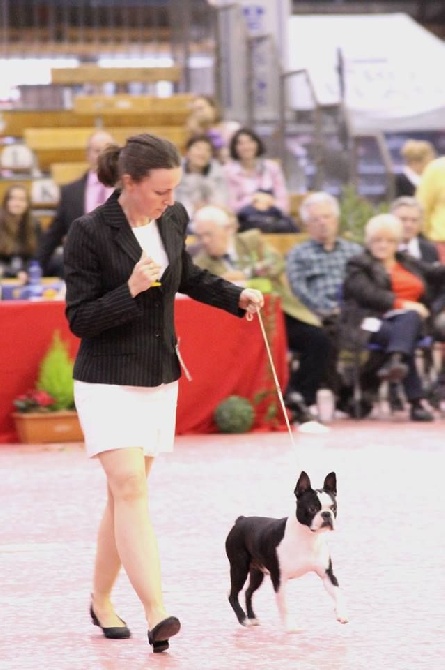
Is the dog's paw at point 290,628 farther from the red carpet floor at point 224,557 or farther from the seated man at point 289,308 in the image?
the seated man at point 289,308

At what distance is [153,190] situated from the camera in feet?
13.8

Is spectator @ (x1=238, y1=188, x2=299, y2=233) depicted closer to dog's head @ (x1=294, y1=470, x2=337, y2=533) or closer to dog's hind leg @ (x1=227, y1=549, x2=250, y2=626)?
dog's hind leg @ (x1=227, y1=549, x2=250, y2=626)

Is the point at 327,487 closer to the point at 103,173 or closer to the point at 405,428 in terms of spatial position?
the point at 103,173

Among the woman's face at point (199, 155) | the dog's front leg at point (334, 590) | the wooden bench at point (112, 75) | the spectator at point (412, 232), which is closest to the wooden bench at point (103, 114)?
the wooden bench at point (112, 75)

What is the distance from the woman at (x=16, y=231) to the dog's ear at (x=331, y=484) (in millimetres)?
6612

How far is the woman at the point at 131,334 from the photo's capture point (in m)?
4.21

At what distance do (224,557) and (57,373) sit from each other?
11.6 feet

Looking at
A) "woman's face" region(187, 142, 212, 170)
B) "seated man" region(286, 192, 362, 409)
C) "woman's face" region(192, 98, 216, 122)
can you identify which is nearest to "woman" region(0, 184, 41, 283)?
"woman's face" region(187, 142, 212, 170)

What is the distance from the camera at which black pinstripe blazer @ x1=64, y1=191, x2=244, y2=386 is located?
425 centimetres

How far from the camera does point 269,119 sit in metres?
14.7

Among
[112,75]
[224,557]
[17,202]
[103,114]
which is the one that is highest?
[112,75]

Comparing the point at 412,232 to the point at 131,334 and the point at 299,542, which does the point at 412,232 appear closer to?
the point at 299,542

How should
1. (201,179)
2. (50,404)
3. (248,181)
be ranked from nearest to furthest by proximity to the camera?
1. (50,404)
2. (201,179)
3. (248,181)

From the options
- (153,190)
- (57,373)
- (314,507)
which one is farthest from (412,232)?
(153,190)
